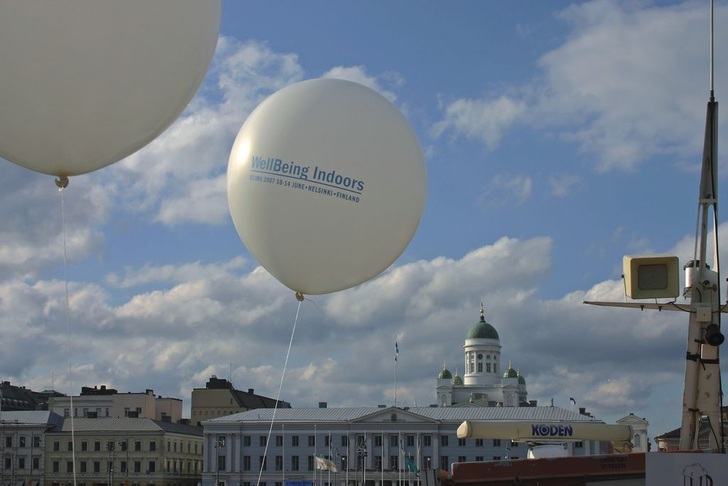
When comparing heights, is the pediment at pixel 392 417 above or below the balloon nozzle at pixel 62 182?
below

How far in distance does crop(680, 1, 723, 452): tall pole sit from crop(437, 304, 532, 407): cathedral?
110242mm

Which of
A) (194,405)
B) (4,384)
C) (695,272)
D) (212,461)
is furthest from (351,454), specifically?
(695,272)

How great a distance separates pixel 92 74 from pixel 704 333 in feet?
26.1

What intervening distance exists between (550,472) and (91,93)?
5898 millimetres

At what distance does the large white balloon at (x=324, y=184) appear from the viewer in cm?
997

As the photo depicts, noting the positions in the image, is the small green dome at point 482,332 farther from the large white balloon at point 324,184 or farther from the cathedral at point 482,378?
the large white balloon at point 324,184

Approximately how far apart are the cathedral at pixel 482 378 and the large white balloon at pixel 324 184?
112933mm

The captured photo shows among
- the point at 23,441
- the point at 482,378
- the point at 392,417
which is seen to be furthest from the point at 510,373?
the point at 23,441

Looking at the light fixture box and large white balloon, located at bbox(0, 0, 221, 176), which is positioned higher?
large white balloon, located at bbox(0, 0, 221, 176)

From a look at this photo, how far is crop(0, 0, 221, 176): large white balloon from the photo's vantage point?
7277 mm

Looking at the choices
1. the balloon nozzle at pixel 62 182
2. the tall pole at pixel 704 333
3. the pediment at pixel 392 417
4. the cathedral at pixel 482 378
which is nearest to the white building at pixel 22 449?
the pediment at pixel 392 417

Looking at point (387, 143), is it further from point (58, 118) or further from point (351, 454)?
point (351, 454)

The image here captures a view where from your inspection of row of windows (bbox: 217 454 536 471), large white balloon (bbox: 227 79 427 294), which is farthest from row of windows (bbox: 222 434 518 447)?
large white balloon (bbox: 227 79 427 294)

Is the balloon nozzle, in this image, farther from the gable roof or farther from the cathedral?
the cathedral
